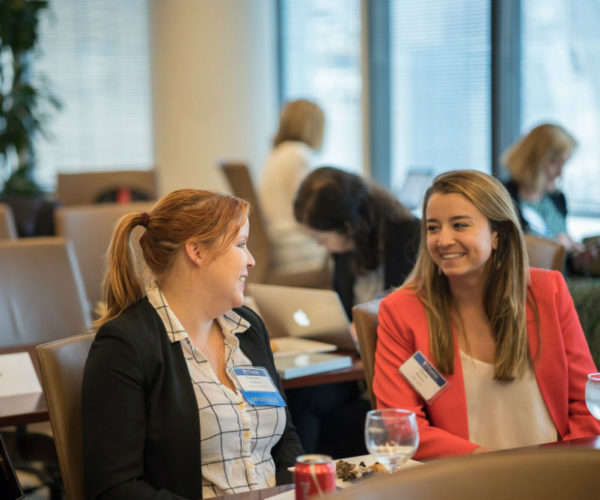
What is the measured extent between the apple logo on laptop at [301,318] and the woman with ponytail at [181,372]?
2.47 feet

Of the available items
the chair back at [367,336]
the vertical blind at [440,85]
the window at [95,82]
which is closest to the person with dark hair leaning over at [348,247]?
the chair back at [367,336]

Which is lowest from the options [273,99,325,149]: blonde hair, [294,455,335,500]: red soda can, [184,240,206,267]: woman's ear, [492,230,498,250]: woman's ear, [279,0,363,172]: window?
[294,455,335,500]: red soda can

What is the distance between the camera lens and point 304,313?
9.14 ft

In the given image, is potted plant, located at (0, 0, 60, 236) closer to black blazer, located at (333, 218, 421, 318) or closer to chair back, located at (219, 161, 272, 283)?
chair back, located at (219, 161, 272, 283)

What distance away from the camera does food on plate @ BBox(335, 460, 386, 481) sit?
4.94ft

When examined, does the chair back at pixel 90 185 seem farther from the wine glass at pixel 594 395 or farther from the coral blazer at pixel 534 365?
the wine glass at pixel 594 395

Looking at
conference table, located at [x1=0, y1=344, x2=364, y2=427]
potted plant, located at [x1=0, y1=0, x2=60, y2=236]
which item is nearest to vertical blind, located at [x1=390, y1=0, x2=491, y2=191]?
potted plant, located at [x1=0, y1=0, x2=60, y2=236]

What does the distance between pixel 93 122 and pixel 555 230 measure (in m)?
5.41

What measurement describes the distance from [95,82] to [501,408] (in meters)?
7.16

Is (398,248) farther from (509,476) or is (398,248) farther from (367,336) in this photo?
(509,476)

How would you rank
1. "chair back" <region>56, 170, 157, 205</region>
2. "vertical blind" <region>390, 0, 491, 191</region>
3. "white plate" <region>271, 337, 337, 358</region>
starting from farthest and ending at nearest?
1. "chair back" <region>56, 170, 157, 205</region>
2. "vertical blind" <region>390, 0, 491, 191</region>
3. "white plate" <region>271, 337, 337, 358</region>

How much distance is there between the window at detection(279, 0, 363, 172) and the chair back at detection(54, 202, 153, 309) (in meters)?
2.76

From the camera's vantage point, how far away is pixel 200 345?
1.92 metres

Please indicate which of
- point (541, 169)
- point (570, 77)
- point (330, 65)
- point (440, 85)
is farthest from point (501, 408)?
point (330, 65)
